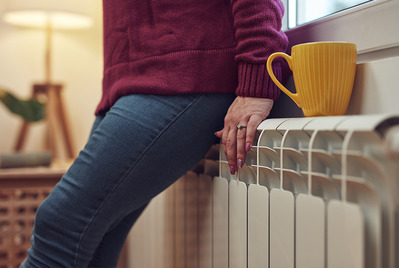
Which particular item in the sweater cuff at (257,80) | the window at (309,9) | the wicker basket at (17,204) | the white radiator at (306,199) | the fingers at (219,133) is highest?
the window at (309,9)

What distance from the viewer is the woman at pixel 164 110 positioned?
70 centimetres

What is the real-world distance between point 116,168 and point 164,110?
0.42 feet

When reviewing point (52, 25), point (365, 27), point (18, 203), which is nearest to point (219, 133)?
point (365, 27)

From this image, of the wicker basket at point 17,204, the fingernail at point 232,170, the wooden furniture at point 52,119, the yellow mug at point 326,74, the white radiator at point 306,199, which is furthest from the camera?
the wooden furniture at point 52,119

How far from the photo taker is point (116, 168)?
0.72 m

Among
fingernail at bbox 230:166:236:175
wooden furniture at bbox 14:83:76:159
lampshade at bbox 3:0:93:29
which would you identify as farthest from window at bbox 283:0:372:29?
wooden furniture at bbox 14:83:76:159

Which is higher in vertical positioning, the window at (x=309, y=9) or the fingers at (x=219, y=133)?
the window at (x=309, y=9)

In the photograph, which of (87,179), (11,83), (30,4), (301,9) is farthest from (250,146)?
(11,83)

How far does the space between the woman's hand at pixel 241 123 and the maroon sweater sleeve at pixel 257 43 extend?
0.05ft

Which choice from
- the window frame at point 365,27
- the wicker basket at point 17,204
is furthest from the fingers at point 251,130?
the wicker basket at point 17,204

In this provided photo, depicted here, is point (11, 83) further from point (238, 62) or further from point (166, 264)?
point (238, 62)

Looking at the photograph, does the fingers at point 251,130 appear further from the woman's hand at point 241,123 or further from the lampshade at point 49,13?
the lampshade at point 49,13

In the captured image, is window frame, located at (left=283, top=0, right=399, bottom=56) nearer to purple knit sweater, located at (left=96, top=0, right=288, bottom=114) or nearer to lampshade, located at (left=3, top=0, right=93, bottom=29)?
purple knit sweater, located at (left=96, top=0, right=288, bottom=114)

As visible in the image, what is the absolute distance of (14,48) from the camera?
2.04 m
